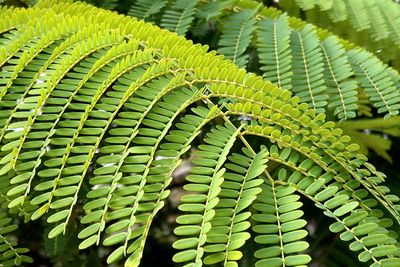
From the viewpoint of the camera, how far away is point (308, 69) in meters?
1.03

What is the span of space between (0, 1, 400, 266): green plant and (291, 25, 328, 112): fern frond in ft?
0.61

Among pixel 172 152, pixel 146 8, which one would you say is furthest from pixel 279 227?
pixel 146 8

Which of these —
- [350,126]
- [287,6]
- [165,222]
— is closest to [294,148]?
[350,126]

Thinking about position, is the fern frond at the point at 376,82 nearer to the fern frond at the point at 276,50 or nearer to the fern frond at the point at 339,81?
the fern frond at the point at 339,81

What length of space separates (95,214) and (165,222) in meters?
0.74

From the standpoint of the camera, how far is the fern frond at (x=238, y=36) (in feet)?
3.63

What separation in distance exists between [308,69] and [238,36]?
187 mm

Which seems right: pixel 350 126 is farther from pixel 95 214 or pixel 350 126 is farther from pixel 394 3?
pixel 95 214

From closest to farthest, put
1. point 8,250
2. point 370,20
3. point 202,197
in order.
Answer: point 202,197, point 8,250, point 370,20

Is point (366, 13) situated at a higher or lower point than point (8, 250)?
higher

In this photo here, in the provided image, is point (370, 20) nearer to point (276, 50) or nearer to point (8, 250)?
point (276, 50)

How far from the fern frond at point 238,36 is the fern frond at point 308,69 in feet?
0.31

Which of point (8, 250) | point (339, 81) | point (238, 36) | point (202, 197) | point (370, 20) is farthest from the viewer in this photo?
point (370, 20)

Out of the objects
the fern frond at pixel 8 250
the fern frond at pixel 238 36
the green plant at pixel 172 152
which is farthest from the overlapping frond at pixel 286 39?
the fern frond at pixel 8 250
